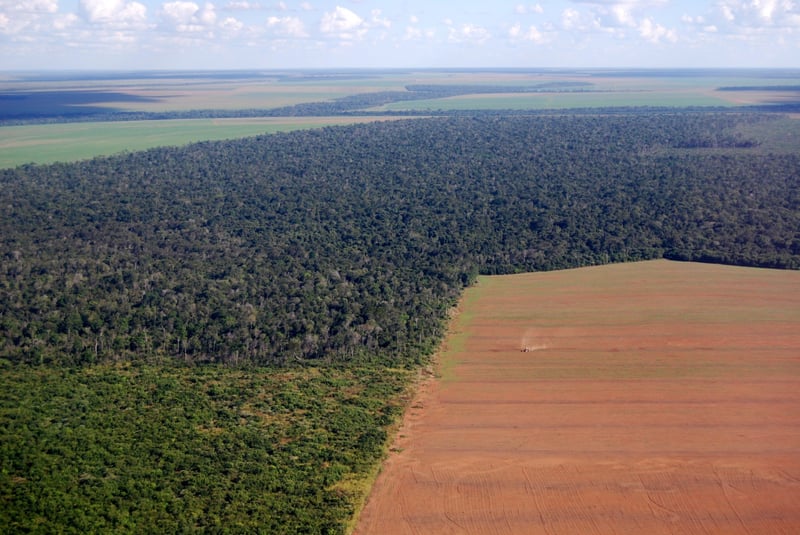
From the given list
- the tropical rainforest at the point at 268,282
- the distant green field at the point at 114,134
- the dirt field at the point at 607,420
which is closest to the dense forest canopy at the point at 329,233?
the tropical rainforest at the point at 268,282

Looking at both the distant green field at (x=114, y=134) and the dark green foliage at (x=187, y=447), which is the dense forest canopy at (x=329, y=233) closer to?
the dark green foliage at (x=187, y=447)

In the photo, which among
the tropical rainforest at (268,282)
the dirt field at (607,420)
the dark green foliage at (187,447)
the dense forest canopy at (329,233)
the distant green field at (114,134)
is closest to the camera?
the dark green foliage at (187,447)

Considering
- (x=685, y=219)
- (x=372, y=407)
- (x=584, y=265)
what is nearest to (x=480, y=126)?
(x=685, y=219)

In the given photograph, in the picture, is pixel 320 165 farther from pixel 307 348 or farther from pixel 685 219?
pixel 307 348

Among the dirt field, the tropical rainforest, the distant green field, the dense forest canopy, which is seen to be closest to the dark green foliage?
the tropical rainforest

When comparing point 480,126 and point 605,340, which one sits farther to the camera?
point 480,126

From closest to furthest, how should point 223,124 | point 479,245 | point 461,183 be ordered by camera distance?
point 479,245 < point 461,183 < point 223,124

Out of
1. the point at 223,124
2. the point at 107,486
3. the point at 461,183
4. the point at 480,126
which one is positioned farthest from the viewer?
the point at 223,124
